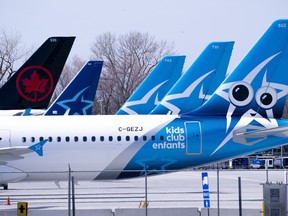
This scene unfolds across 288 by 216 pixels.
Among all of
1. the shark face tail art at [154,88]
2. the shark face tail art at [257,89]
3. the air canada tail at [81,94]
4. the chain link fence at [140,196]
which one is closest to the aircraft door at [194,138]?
the shark face tail art at [257,89]

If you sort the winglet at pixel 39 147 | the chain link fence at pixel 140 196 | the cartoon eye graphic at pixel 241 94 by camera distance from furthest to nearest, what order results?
the cartoon eye graphic at pixel 241 94
the winglet at pixel 39 147
the chain link fence at pixel 140 196

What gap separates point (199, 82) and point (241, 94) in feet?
12.1

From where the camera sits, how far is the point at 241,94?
37.7m

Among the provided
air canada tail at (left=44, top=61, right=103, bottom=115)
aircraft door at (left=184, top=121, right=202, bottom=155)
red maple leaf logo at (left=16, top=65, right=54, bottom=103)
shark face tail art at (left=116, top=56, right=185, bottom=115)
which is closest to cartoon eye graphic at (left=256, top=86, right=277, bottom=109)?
aircraft door at (left=184, top=121, right=202, bottom=155)

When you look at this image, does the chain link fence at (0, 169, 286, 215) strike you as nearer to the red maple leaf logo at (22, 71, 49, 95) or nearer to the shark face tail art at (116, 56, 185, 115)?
the shark face tail art at (116, 56, 185, 115)

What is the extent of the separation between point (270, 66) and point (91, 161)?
7773mm

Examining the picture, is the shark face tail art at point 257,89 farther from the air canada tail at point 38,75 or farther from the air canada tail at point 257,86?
the air canada tail at point 38,75

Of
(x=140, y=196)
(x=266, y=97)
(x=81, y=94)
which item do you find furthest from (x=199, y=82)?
(x=81, y=94)

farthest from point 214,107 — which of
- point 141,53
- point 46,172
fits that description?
point 141,53

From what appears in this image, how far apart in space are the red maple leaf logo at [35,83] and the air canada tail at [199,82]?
232 inches

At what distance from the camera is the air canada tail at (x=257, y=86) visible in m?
36.9

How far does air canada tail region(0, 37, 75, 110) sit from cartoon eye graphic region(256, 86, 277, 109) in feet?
33.1

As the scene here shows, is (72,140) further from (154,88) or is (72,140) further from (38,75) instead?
(154,88)

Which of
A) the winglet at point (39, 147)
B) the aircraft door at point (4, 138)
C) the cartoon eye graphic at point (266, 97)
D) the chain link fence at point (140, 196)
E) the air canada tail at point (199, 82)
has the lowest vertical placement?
the chain link fence at point (140, 196)
